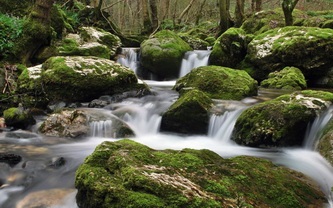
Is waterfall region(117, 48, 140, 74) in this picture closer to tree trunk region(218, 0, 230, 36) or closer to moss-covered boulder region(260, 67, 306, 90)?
tree trunk region(218, 0, 230, 36)

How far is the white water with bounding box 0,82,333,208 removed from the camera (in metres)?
4.31

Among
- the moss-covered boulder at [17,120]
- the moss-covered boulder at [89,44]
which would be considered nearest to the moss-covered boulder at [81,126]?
the moss-covered boulder at [17,120]

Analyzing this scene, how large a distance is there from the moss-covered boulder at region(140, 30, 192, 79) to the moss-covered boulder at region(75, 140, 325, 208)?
871cm

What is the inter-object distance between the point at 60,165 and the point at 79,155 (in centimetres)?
60

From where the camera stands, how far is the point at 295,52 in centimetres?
1023

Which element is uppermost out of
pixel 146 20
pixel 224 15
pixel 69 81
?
pixel 224 15

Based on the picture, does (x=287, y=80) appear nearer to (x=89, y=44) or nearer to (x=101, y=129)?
(x=101, y=129)

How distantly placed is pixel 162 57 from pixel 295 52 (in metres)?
4.71

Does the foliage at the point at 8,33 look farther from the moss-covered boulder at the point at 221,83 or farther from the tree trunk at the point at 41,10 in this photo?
the moss-covered boulder at the point at 221,83

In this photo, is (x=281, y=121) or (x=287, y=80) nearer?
(x=281, y=121)

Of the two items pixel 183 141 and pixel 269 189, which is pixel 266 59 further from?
pixel 269 189

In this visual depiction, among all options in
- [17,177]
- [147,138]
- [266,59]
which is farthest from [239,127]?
[266,59]

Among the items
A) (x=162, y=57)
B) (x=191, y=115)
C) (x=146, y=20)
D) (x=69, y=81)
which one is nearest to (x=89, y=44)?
(x=162, y=57)

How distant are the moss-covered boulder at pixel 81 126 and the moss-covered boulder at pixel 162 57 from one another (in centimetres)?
556
